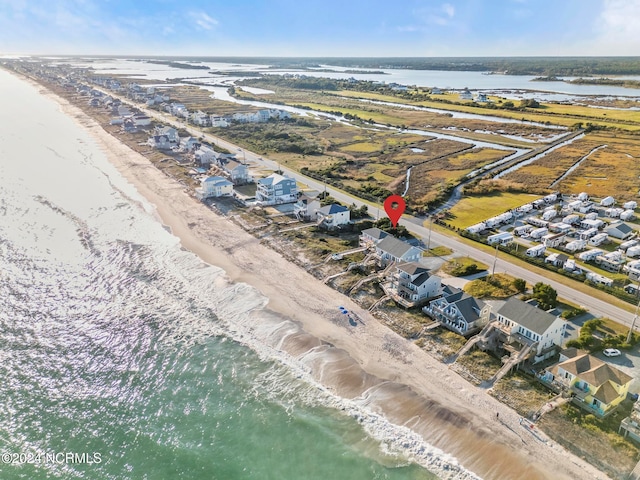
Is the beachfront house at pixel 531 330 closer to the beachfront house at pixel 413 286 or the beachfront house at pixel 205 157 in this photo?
the beachfront house at pixel 413 286

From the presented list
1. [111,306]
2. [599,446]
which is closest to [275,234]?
[111,306]

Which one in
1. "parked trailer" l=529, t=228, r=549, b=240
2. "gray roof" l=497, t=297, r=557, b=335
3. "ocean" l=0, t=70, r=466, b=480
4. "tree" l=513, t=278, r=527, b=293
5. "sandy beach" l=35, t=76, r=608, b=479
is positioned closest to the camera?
"sandy beach" l=35, t=76, r=608, b=479

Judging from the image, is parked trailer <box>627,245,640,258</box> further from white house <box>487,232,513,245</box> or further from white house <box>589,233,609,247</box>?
white house <box>487,232,513,245</box>

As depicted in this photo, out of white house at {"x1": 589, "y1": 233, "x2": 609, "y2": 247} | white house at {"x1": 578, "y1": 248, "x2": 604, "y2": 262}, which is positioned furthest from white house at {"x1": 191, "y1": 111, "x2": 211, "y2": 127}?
white house at {"x1": 578, "y1": 248, "x2": 604, "y2": 262}

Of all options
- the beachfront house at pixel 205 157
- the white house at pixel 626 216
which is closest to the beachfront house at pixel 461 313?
the white house at pixel 626 216

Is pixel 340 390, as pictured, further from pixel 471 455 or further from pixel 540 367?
pixel 540 367
